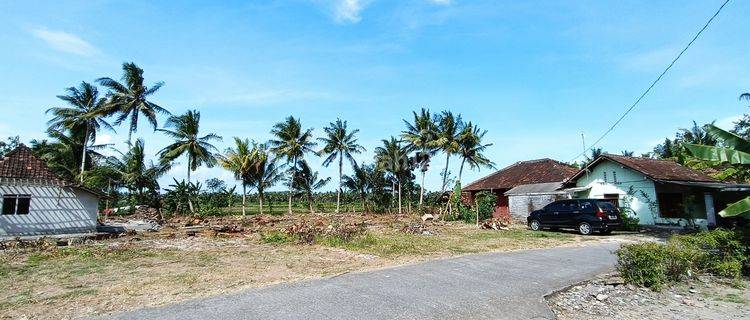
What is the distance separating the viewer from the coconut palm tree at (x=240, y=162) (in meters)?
35.7

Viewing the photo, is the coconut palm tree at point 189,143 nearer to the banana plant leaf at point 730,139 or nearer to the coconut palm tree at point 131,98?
the coconut palm tree at point 131,98

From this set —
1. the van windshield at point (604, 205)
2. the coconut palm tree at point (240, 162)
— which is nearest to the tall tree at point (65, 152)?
the coconut palm tree at point (240, 162)

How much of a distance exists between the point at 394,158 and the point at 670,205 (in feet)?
70.5

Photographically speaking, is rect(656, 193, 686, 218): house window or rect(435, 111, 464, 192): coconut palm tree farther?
rect(435, 111, 464, 192): coconut palm tree

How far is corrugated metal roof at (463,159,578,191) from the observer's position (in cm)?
2786

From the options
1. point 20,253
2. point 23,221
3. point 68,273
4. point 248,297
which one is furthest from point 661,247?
point 23,221

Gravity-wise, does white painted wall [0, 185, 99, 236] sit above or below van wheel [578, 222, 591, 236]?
above

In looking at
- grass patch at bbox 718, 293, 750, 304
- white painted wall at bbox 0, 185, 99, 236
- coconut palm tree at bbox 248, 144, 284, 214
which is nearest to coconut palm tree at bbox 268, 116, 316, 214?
coconut palm tree at bbox 248, 144, 284, 214

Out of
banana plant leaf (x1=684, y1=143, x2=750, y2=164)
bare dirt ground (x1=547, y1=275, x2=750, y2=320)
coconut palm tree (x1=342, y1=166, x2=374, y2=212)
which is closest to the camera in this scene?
bare dirt ground (x1=547, y1=275, x2=750, y2=320)

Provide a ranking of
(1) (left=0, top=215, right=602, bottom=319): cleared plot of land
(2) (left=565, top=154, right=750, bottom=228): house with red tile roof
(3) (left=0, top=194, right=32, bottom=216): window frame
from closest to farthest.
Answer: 1. (1) (left=0, top=215, right=602, bottom=319): cleared plot of land
2. (3) (left=0, top=194, right=32, bottom=216): window frame
3. (2) (left=565, top=154, right=750, bottom=228): house with red tile roof

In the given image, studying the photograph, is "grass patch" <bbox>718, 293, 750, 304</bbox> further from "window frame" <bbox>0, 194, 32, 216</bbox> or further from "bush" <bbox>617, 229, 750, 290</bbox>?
"window frame" <bbox>0, 194, 32, 216</bbox>

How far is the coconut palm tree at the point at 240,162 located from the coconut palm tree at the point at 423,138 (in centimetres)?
1425

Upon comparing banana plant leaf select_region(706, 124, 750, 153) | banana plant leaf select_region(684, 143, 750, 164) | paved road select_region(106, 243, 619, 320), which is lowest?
paved road select_region(106, 243, 619, 320)

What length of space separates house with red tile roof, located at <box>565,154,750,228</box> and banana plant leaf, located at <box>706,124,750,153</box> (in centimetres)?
1134
